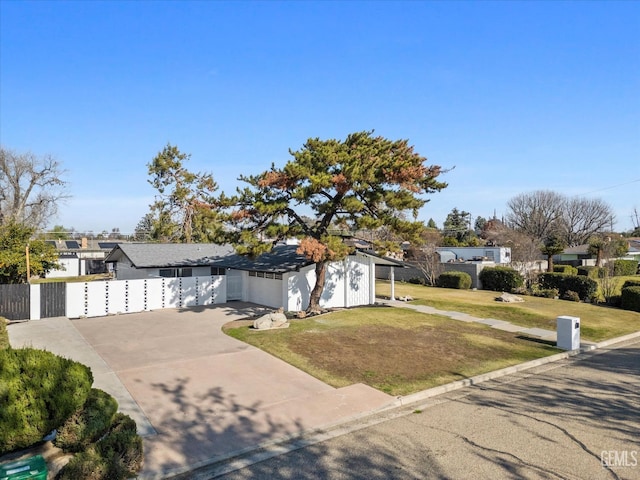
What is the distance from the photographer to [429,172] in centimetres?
1761

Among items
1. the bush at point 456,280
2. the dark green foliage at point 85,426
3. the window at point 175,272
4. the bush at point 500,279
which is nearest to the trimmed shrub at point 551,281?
the bush at point 500,279

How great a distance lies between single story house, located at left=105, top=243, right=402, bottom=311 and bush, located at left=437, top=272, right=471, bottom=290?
9.27m

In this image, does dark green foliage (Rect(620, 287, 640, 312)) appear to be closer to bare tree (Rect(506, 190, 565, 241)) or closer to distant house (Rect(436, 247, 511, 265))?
distant house (Rect(436, 247, 511, 265))

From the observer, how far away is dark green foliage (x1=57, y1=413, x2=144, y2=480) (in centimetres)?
533

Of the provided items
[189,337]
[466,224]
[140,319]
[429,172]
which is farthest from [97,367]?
[466,224]

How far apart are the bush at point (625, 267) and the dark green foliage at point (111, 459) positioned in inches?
1689

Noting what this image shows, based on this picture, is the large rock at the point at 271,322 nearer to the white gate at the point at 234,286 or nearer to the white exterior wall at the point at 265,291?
the white exterior wall at the point at 265,291

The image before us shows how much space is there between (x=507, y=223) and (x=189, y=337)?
60.4 meters

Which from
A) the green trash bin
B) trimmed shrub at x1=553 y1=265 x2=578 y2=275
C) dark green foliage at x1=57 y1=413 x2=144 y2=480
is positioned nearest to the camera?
the green trash bin

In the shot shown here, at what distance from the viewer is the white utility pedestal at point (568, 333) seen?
13.1 metres

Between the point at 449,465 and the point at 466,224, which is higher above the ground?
the point at 466,224

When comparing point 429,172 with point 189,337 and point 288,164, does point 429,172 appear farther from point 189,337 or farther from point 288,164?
point 189,337

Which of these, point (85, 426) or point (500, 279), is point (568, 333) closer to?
point (85, 426)

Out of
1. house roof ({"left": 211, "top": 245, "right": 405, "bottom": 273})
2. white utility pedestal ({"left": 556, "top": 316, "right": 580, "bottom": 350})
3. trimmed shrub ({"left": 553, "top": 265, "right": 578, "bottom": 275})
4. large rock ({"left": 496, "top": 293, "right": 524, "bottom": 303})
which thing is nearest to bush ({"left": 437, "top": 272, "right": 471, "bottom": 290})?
large rock ({"left": 496, "top": 293, "right": 524, "bottom": 303})
